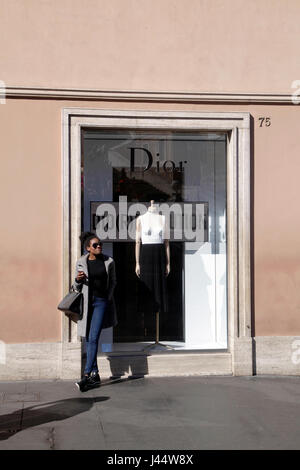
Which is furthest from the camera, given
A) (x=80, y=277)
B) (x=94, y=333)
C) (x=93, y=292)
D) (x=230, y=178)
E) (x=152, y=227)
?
(x=152, y=227)

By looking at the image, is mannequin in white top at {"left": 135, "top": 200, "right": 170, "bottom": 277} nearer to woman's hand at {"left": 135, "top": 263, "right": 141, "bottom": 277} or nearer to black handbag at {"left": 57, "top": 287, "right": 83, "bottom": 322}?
woman's hand at {"left": 135, "top": 263, "right": 141, "bottom": 277}

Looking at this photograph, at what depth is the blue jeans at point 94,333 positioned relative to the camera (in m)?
9.55

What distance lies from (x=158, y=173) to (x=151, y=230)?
831 millimetres

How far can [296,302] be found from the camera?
417 inches

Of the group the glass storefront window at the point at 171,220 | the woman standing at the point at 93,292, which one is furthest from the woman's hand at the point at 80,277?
the glass storefront window at the point at 171,220

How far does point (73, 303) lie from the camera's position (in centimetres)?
952

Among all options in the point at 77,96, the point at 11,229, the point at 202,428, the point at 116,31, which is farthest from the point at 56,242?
the point at 202,428

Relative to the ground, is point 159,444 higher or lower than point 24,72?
lower

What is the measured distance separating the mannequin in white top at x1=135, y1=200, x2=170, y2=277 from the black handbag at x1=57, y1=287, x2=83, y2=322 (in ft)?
4.40

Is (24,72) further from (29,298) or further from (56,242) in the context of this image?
(29,298)

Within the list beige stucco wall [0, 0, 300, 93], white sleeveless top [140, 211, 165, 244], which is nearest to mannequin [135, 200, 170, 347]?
white sleeveless top [140, 211, 165, 244]

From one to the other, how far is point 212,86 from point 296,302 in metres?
3.29

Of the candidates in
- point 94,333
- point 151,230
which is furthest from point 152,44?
point 94,333

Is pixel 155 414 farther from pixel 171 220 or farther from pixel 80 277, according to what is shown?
pixel 171 220
